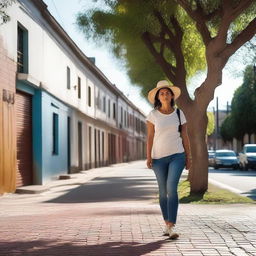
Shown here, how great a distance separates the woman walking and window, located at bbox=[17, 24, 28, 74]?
11.2 m

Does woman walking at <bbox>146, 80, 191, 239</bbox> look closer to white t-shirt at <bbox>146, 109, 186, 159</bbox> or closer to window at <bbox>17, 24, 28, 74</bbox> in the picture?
white t-shirt at <bbox>146, 109, 186, 159</bbox>

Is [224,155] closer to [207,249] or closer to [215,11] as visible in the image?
[215,11]

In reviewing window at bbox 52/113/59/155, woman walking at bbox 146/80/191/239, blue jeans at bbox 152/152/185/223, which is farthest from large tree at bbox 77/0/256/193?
blue jeans at bbox 152/152/185/223

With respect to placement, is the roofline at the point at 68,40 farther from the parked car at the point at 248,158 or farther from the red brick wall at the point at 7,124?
the parked car at the point at 248,158

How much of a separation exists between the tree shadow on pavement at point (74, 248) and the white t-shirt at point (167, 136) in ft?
3.50

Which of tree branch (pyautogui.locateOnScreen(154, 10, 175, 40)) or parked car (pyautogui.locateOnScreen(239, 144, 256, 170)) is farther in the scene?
parked car (pyautogui.locateOnScreen(239, 144, 256, 170))

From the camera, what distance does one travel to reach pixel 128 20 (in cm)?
1461

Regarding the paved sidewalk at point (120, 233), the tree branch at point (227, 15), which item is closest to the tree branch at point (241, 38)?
the tree branch at point (227, 15)

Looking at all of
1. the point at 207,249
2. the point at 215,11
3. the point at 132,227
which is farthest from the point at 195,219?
the point at 215,11

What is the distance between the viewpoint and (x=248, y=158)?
33.8 m

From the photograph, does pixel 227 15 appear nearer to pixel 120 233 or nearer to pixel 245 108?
pixel 120 233

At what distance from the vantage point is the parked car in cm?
3375

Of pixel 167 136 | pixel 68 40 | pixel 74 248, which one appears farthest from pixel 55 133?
pixel 74 248

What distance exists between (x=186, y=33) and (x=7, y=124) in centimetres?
661
